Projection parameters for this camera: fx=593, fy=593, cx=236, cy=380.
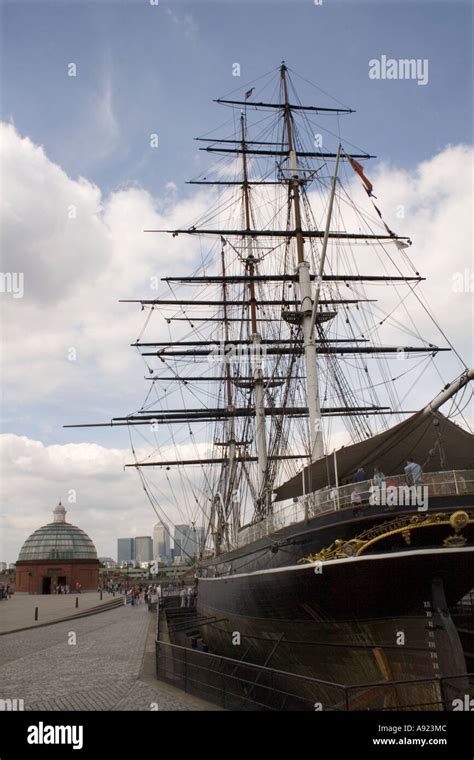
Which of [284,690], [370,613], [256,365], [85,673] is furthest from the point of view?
[256,365]

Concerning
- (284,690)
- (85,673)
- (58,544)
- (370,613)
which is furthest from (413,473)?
(58,544)

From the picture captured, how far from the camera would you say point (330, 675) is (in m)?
12.1

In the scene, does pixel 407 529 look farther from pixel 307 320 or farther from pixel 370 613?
pixel 307 320

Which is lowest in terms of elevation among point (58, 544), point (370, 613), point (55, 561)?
point (55, 561)

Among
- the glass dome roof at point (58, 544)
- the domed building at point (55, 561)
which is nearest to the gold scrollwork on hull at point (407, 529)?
the domed building at point (55, 561)

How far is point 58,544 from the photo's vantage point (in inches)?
2298

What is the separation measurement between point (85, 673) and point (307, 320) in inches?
497

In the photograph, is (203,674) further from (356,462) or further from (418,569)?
(356,462)

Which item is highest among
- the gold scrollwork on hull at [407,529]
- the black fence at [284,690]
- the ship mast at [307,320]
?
the ship mast at [307,320]

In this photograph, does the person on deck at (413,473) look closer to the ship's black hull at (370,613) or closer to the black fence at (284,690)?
the ship's black hull at (370,613)

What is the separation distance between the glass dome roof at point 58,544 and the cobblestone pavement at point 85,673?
36.8m

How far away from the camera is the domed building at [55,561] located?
5581 cm

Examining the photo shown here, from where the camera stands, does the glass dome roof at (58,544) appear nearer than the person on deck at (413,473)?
No

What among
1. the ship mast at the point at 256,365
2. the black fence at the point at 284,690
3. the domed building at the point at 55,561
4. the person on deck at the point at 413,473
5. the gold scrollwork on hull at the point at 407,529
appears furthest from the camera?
the domed building at the point at 55,561
